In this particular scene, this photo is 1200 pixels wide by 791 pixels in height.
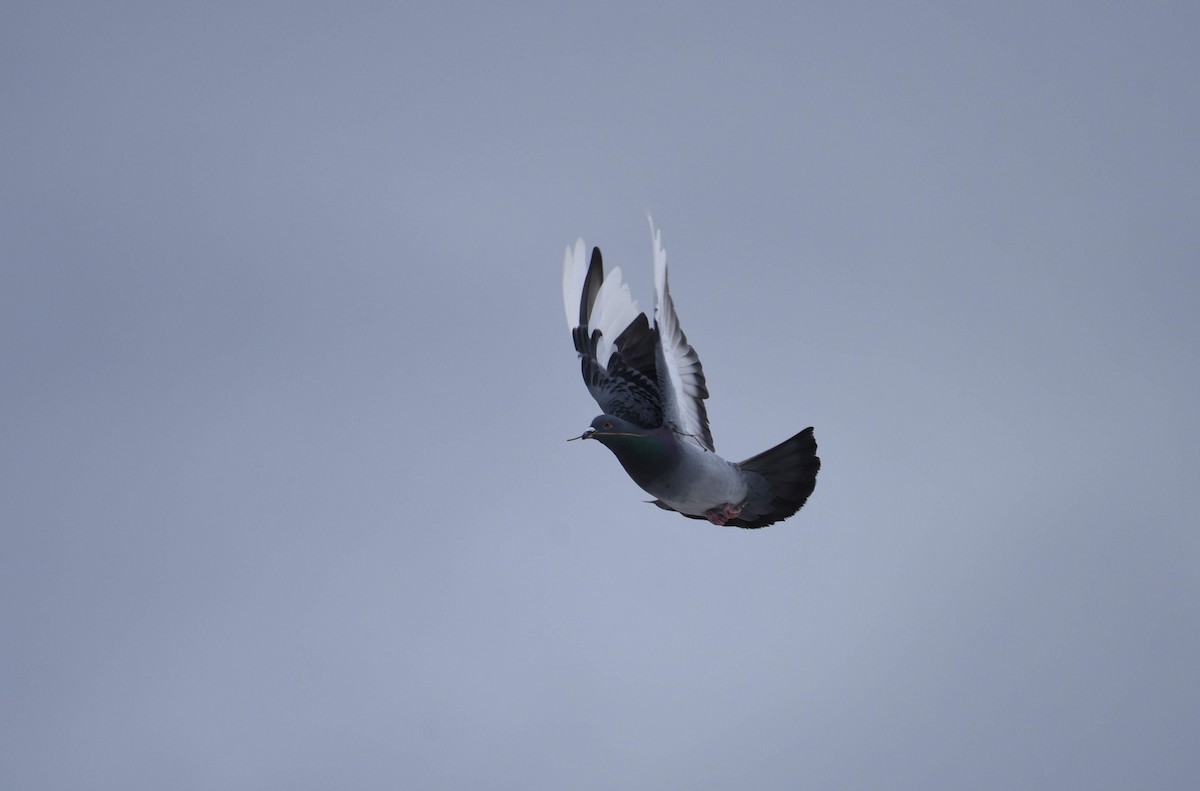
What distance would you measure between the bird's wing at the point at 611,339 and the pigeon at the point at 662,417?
0.05 feet

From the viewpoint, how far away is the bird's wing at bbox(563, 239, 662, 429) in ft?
54.2

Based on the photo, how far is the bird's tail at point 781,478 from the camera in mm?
15711

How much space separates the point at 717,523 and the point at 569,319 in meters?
4.09

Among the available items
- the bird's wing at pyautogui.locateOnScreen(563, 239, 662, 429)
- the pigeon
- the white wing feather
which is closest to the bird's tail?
the pigeon

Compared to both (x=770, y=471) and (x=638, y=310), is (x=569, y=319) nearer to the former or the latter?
(x=638, y=310)

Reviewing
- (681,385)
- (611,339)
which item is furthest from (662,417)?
(611,339)

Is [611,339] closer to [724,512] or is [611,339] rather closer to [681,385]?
[681,385]

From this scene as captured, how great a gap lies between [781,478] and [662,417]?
163cm

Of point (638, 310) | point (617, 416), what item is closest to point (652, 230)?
point (617, 416)

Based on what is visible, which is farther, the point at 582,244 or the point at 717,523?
the point at 582,244

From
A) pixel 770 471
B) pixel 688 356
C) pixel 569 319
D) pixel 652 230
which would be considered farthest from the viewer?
pixel 569 319

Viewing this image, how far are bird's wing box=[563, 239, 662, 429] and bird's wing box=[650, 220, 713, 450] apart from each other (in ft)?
0.86

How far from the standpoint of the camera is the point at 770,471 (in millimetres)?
15906

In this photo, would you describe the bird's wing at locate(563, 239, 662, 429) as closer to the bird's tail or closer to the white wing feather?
the white wing feather
